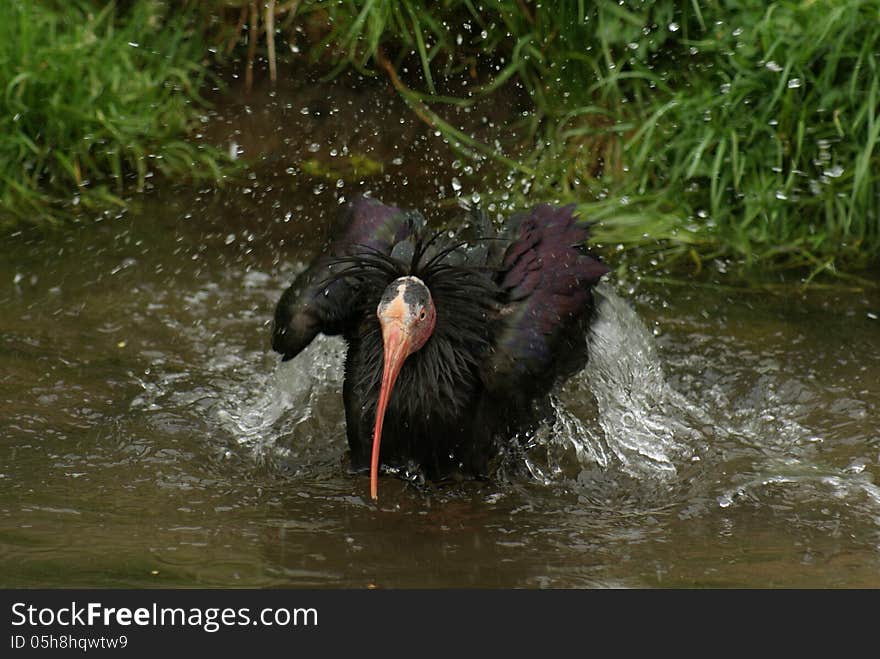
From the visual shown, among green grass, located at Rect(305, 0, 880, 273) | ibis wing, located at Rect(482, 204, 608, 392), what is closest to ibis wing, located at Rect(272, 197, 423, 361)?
ibis wing, located at Rect(482, 204, 608, 392)

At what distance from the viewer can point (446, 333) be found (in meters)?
3.89

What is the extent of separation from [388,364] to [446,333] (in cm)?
22

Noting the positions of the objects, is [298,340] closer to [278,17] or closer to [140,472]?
[140,472]

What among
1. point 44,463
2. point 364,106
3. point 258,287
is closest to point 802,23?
point 364,106

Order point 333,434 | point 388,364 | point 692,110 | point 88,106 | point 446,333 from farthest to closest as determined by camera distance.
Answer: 1. point 88,106
2. point 692,110
3. point 333,434
4. point 446,333
5. point 388,364

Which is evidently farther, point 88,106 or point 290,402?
point 88,106

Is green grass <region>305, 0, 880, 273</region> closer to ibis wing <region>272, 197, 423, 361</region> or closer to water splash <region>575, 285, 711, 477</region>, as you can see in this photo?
water splash <region>575, 285, 711, 477</region>

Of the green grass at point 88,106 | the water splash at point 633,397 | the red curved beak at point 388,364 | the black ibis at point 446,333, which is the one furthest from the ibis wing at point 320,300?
the green grass at point 88,106

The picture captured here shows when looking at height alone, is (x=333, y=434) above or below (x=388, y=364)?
below

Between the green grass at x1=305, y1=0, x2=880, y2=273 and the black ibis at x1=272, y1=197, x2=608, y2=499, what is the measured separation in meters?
1.34

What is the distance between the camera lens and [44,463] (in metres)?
3.89

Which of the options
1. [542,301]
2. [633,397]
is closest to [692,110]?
[633,397]

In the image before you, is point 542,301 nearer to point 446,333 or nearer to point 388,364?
point 446,333

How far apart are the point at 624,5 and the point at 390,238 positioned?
1901 mm
